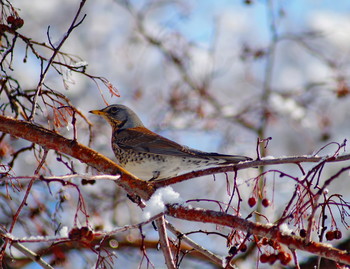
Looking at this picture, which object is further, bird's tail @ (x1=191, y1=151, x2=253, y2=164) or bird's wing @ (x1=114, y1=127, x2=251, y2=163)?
bird's wing @ (x1=114, y1=127, x2=251, y2=163)

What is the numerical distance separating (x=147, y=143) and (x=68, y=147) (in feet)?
6.64

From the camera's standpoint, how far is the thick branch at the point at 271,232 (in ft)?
7.02

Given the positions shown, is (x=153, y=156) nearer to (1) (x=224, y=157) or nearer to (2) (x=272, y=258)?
(1) (x=224, y=157)

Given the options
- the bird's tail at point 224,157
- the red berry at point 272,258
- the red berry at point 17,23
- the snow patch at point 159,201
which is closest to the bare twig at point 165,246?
the snow patch at point 159,201

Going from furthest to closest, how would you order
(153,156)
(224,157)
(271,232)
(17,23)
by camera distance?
1. (153,156)
2. (224,157)
3. (17,23)
4. (271,232)

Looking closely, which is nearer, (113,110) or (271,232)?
(271,232)

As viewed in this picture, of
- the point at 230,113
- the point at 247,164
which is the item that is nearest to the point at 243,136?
the point at 230,113

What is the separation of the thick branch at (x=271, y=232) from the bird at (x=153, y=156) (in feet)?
4.69

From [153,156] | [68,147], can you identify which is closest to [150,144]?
[153,156]

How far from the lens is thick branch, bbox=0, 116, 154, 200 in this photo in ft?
8.57

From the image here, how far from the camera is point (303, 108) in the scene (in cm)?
803

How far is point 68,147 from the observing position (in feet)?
8.68

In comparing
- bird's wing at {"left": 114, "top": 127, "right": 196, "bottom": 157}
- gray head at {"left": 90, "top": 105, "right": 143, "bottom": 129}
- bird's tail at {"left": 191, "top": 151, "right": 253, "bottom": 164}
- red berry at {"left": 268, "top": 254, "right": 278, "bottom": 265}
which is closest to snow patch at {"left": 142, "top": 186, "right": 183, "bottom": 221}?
red berry at {"left": 268, "top": 254, "right": 278, "bottom": 265}

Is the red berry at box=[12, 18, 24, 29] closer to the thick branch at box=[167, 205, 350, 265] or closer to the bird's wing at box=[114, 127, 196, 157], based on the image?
the thick branch at box=[167, 205, 350, 265]
